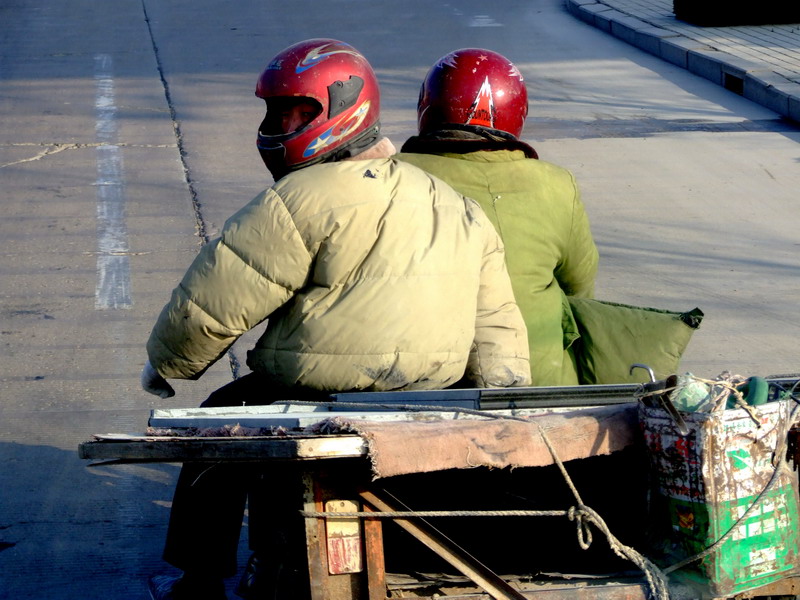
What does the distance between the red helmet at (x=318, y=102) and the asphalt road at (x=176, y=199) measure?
1733mm

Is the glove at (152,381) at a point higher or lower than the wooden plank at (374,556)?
higher

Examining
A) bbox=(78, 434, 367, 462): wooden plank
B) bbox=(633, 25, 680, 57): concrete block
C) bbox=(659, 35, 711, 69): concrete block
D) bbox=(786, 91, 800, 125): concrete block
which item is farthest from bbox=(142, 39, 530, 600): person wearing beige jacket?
bbox=(633, 25, 680, 57): concrete block

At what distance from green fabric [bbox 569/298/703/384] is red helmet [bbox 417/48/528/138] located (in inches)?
28.9

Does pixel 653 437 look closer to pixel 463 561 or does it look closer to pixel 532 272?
pixel 463 561

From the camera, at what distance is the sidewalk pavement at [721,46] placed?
39.1 feet

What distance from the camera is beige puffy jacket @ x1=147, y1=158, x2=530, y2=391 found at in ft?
9.54

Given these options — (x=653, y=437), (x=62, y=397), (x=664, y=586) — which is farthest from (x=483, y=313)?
(x=62, y=397)

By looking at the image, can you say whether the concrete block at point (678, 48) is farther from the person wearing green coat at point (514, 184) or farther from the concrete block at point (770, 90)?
the person wearing green coat at point (514, 184)

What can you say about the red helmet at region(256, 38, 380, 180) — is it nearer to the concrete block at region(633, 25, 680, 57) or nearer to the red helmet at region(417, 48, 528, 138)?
the red helmet at region(417, 48, 528, 138)

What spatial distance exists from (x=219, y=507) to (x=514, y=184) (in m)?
1.38

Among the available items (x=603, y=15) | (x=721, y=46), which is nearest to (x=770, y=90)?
(x=721, y=46)

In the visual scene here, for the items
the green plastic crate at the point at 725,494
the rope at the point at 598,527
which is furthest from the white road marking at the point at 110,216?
the green plastic crate at the point at 725,494

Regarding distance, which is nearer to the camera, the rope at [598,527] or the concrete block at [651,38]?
the rope at [598,527]

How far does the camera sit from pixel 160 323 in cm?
308
